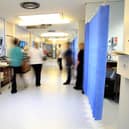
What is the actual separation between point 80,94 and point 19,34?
253 inches

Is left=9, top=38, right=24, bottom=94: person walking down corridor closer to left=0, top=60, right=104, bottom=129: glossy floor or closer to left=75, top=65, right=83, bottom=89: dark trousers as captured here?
left=0, top=60, right=104, bottom=129: glossy floor

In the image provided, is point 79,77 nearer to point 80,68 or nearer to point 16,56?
point 80,68

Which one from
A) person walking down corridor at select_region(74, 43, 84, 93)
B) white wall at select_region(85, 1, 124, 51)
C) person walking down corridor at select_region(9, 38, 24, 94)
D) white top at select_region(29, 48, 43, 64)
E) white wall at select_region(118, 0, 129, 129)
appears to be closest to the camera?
white wall at select_region(118, 0, 129, 129)

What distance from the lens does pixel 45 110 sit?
3740 millimetres

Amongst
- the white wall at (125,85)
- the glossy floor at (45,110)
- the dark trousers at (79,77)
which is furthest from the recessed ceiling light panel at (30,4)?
the white wall at (125,85)

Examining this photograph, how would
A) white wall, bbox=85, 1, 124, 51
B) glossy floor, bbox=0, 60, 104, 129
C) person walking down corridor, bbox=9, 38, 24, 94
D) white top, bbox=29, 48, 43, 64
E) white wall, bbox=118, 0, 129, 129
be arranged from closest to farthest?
white wall, bbox=118, 0, 129, 129
glossy floor, bbox=0, 60, 104, 129
white wall, bbox=85, 1, 124, 51
person walking down corridor, bbox=9, 38, 24, 94
white top, bbox=29, 48, 43, 64

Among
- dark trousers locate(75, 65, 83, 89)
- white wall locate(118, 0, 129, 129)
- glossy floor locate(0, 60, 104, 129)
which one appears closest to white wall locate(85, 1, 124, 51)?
dark trousers locate(75, 65, 83, 89)

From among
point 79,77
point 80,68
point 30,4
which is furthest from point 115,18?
point 30,4

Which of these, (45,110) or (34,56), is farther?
(34,56)

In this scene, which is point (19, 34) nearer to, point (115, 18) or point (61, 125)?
point (115, 18)

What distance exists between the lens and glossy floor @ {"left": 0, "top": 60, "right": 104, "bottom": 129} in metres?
3.03

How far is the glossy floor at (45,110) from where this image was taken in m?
3.03

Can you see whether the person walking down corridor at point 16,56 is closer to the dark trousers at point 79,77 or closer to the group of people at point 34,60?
the group of people at point 34,60

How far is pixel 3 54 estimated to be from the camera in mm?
7664
